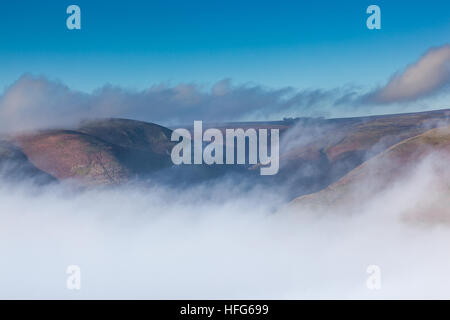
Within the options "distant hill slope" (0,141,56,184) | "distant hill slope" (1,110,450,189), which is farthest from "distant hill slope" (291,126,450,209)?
"distant hill slope" (0,141,56,184)

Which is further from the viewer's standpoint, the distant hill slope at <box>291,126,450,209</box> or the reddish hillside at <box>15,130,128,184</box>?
the reddish hillside at <box>15,130,128,184</box>

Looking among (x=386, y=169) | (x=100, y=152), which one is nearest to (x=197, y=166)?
(x=100, y=152)

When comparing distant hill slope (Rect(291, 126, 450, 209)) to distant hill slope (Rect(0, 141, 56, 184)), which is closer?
distant hill slope (Rect(291, 126, 450, 209))

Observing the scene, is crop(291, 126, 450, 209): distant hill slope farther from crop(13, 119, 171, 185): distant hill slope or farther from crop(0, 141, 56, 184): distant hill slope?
crop(0, 141, 56, 184): distant hill slope

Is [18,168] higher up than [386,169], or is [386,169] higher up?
[18,168]

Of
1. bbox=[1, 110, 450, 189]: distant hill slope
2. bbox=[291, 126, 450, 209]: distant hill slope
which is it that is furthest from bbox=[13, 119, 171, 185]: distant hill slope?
bbox=[291, 126, 450, 209]: distant hill slope

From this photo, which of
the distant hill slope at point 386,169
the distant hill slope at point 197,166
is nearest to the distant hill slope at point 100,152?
the distant hill slope at point 197,166

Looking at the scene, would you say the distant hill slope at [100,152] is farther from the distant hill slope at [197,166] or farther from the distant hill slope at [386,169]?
the distant hill slope at [386,169]

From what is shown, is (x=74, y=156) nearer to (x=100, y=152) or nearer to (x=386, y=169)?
(x=100, y=152)
